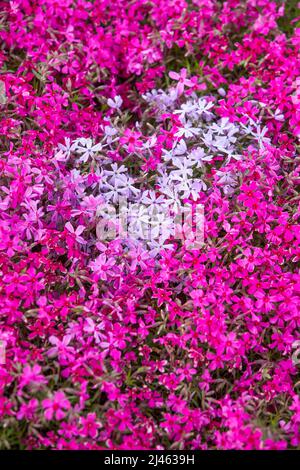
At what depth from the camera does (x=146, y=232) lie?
11.1 feet

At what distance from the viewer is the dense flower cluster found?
116 inches

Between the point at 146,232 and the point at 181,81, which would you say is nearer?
the point at 146,232

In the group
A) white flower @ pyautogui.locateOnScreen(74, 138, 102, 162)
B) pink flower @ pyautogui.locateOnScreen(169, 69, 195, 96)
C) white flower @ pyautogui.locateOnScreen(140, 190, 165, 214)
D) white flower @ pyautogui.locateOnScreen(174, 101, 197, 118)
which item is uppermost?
pink flower @ pyautogui.locateOnScreen(169, 69, 195, 96)

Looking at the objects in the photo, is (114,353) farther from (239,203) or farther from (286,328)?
(239,203)

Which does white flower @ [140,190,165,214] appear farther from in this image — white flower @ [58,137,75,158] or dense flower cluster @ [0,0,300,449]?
white flower @ [58,137,75,158]

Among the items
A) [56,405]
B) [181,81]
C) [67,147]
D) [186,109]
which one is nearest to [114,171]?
[67,147]

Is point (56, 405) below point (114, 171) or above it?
below

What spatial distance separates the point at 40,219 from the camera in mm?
3418

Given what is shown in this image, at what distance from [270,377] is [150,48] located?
90.9 inches

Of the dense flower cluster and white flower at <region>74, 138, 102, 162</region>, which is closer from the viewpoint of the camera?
the dense flower cluster

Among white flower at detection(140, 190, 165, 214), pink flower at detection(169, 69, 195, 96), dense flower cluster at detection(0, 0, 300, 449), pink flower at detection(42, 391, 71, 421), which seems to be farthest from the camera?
pink flower at detection(169, 69, 195, 96)

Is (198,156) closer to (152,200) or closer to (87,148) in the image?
(152,200)

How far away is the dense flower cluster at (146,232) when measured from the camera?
294 centimetres

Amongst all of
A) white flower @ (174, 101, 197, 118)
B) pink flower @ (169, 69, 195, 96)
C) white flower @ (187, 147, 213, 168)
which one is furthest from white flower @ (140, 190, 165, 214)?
pink flower @ (169, 69, 195, 96)
